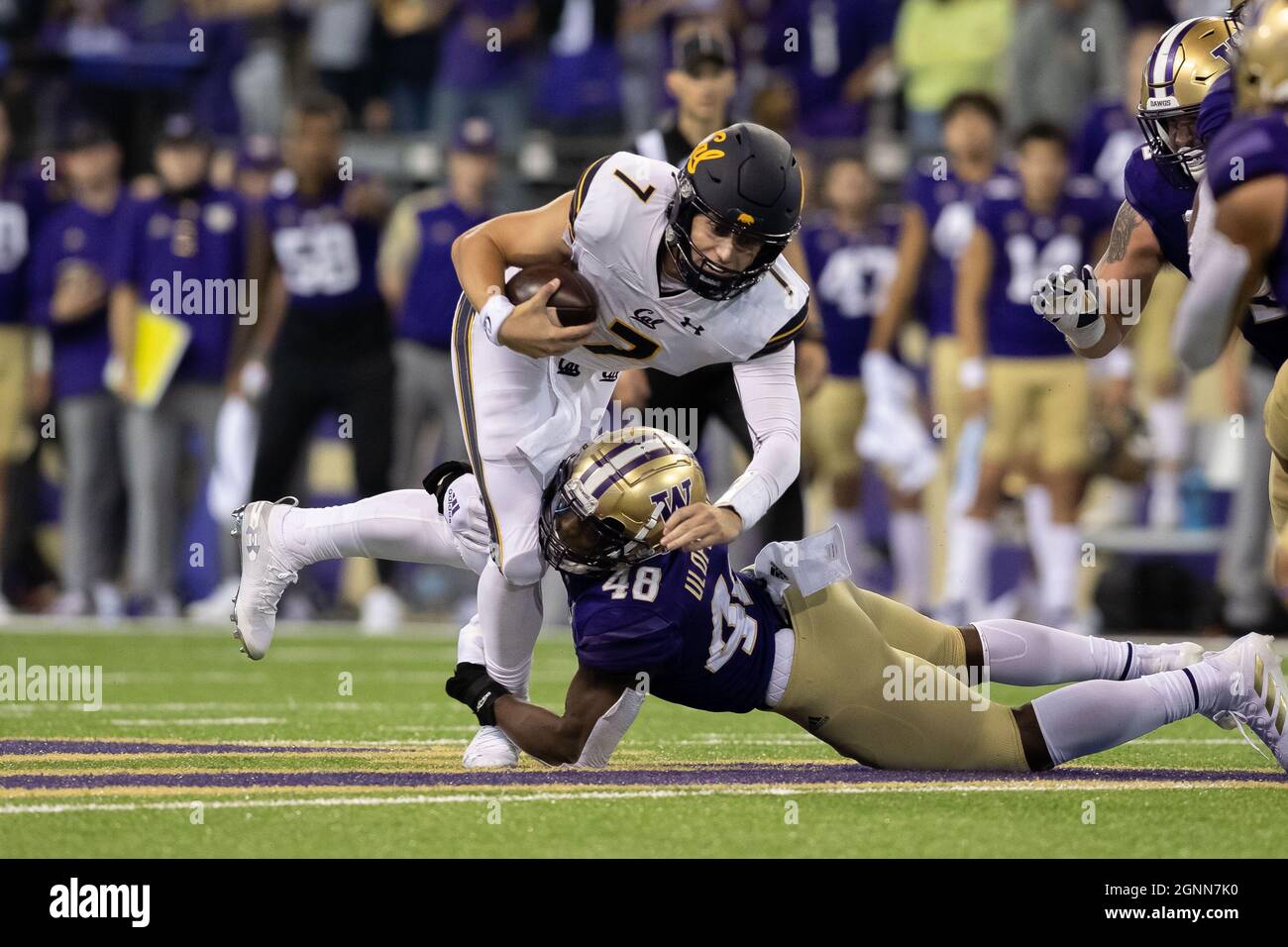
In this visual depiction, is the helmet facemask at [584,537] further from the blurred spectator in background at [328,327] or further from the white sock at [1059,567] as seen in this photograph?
the blurred spectator in background at [328,327]

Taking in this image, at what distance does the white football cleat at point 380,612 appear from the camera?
9.60 m

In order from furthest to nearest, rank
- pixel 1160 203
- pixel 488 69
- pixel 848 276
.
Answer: pixel 488 69, pixel 848 276, pixel 1160 203

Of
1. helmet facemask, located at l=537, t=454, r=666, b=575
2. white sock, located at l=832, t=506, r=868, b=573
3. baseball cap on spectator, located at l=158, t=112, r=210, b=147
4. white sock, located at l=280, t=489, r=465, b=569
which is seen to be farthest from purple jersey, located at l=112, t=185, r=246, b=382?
helmet facemask, located at l=537, t=454, r=666, b=575

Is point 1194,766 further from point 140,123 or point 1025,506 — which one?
point 140,123

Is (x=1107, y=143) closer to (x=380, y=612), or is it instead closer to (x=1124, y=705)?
(x=380, y=612)

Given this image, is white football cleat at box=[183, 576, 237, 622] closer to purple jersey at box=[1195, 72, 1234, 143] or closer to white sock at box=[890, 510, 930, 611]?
white sock at box=[890, 510, 930, 611]

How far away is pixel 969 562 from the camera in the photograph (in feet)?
30.0

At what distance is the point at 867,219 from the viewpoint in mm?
9797

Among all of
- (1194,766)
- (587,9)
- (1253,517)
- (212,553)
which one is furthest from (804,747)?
(587,9)

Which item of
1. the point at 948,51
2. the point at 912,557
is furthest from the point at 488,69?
the point at 912,557

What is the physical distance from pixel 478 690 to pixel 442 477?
2.66ft

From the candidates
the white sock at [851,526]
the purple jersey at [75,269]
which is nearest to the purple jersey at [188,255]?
the purple jersey at [75,269]

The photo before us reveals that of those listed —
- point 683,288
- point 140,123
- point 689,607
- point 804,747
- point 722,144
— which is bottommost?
point 804,747
